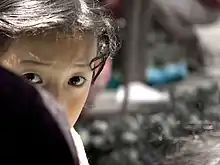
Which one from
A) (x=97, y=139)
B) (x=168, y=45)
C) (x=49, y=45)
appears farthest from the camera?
(x=168, y=45)

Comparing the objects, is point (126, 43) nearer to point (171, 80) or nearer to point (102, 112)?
point (102, 112)

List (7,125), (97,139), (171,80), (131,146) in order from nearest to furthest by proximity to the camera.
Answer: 1. (7,125)
2. (131,146)
3. (97,139)
4. (171,80)

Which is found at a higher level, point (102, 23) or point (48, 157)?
point (102, 23)

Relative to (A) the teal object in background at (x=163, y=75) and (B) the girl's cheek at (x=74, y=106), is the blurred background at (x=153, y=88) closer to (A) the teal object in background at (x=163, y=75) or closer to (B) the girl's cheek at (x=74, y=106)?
(A) the teal object in background at (x=163, y=75)

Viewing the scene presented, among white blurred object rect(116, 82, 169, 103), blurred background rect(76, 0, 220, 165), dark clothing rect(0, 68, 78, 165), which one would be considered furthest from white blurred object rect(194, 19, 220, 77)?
dark clothing rect(0, 68, 78, 165)

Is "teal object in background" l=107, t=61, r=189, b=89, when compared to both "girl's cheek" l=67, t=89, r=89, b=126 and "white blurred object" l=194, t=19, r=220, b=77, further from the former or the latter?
"girl's cheek" l=67, t=89, r=89, b=126

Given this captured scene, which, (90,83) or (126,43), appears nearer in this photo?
(90,83)

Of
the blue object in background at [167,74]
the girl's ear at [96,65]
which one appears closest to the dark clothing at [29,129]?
the girl's ear at [96,65]

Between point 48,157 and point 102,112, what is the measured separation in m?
2.54

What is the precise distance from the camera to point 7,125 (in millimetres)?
541

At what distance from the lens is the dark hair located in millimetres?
915

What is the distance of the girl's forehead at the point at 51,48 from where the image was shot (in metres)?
0.93

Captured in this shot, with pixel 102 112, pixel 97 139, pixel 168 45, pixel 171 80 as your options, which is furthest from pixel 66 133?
pixel 168 45

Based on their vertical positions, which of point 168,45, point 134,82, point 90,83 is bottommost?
point 90,83
